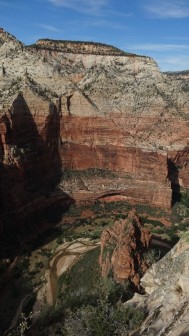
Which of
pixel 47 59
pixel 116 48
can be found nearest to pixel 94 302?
pixel 47 59

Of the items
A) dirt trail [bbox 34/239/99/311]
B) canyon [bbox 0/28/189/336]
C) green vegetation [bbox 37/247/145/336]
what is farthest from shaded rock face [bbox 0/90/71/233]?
green vegetation [bbox 37/247/145/336]

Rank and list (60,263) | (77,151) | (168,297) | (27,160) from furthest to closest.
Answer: (77,151), (27,160), (60,263), (168,297)

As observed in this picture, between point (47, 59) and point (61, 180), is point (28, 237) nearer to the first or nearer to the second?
point (61, 180)

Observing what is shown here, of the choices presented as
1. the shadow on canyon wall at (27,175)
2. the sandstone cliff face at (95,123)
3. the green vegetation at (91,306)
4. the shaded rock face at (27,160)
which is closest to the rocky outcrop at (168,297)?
the green vegetation at (91,306)

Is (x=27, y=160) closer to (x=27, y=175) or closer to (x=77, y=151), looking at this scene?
(x=27, y=175)

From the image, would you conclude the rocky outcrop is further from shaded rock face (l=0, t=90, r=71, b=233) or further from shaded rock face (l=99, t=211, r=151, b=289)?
shaded rock face (l=0, t=90, r=71, b=233)

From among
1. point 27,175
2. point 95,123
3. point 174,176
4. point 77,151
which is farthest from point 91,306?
point 174,176

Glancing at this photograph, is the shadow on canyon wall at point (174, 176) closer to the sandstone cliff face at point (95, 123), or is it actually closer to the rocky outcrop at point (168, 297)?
the sandstone cliff face at point (95, 123)
